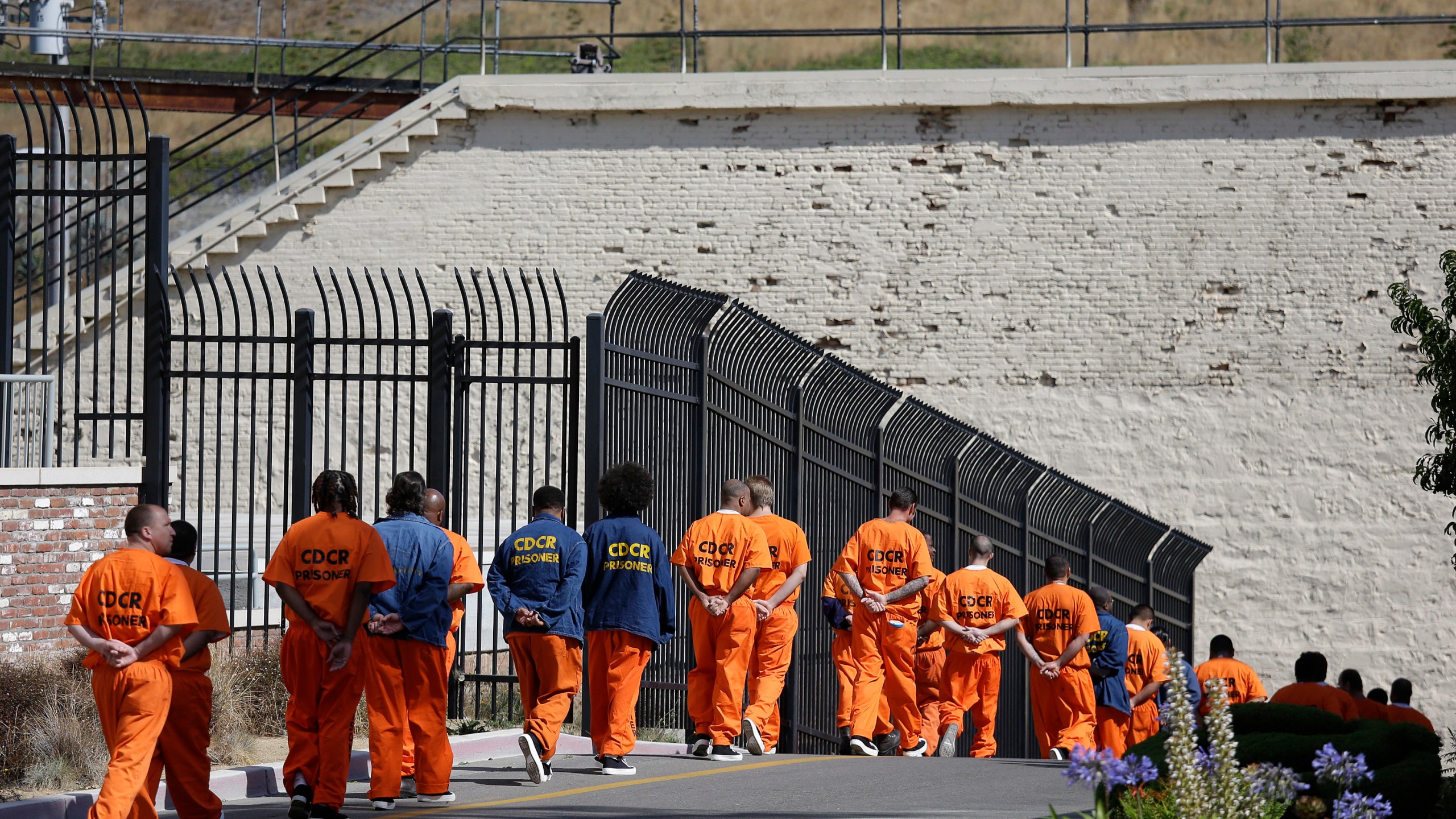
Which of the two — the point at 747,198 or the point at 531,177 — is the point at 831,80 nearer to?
the point at 747,198

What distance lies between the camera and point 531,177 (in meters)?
21.0

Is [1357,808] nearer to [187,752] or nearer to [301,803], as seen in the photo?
[301,803]

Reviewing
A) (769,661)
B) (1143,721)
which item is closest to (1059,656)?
(1143,721)

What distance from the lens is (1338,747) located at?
582cm

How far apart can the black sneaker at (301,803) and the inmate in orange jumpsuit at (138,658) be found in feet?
1.96

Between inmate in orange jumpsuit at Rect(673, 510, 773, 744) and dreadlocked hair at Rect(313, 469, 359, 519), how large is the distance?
105 inches

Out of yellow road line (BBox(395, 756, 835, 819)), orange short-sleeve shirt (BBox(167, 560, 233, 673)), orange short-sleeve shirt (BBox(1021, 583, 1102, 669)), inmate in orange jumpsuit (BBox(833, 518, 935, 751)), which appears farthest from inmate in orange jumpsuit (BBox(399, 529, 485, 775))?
orange short-sleeve shirt (BBox(1021, 583, 1102, 669))

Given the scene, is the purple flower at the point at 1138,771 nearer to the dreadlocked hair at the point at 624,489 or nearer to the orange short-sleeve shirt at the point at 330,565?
the orange short-sleeve shirt at the point at 330,565

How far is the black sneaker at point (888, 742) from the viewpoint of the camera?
11.0 m

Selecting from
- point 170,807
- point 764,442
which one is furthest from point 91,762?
point 764,442

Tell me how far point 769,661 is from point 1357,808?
4861 millimetres

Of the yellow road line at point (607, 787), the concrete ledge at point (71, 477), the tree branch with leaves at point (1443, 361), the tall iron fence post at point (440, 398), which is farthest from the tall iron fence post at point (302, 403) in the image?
the tree branch with leaves at point (1443, 361)

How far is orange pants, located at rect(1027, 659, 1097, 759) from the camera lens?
11.7 metres

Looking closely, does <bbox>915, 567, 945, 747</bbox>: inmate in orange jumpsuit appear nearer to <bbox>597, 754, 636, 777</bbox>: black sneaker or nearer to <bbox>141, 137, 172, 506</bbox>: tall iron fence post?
<bbox>597, 754, 636, 777</bbox>: black sneaker
